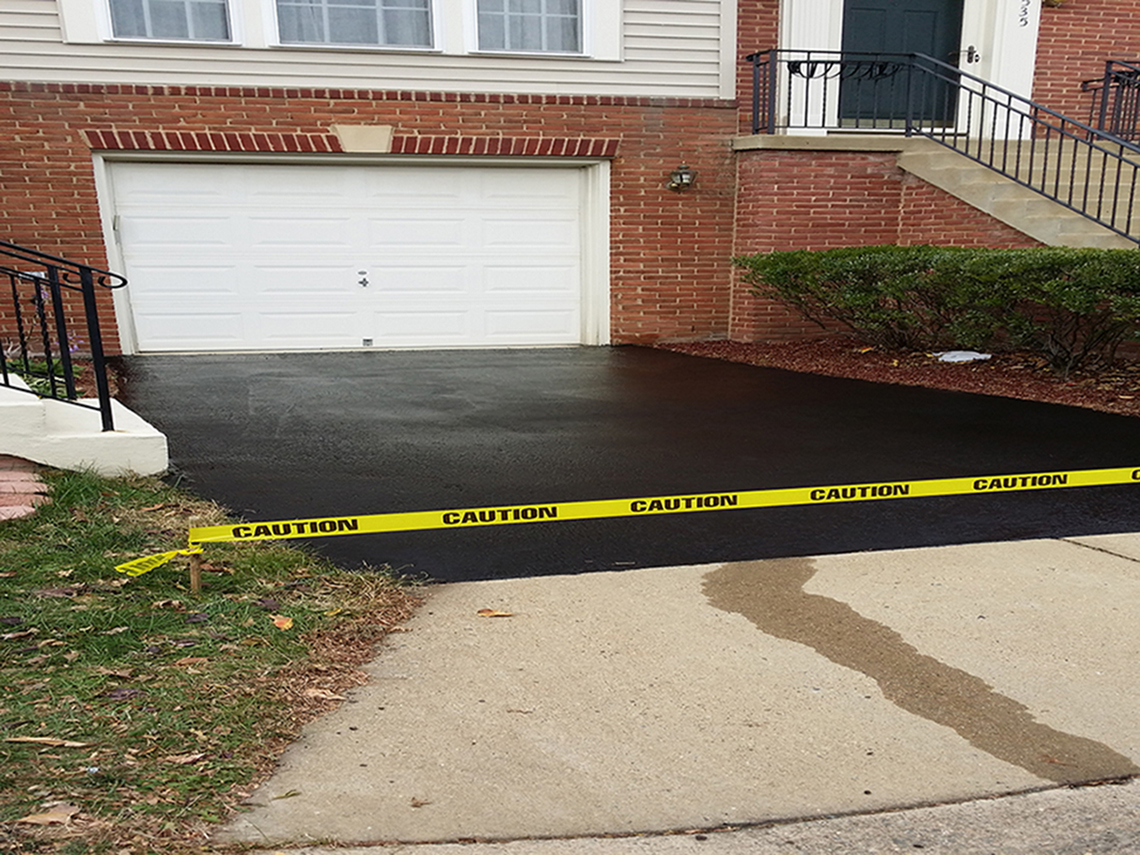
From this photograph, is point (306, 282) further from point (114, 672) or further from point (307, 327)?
point (114, 672)

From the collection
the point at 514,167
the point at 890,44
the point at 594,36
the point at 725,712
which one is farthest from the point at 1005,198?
the point at 725,712

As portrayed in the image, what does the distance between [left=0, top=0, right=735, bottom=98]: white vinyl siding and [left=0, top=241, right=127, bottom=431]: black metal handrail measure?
7.60ft

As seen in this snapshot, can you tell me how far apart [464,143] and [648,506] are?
758 centimetres

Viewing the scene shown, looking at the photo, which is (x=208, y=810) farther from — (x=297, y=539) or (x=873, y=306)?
(x=873, y=306)

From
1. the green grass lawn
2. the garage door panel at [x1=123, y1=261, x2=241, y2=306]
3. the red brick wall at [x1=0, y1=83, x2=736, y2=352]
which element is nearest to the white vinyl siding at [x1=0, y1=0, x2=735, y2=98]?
the red brick wall at [x1=0, y1=83, x2=736, y2=352]

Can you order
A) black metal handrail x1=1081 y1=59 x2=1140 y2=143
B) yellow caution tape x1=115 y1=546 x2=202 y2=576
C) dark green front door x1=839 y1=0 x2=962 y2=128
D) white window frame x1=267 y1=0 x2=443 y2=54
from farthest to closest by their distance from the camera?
1. black metal handrail x1=1081 y1=59 x2=1140 y2=143
2. dark green front door x1=839 y1=0 x2=962 y2=128
3. white window frame x1=267 y1=0 x2=443 y2=54
4. yellow caution tape x1=115 y1=546 x2=202 y2=576

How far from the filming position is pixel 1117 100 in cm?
1270

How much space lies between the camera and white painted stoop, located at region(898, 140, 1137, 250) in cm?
991

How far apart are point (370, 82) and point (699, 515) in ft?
26.1

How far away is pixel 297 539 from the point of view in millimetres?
4625

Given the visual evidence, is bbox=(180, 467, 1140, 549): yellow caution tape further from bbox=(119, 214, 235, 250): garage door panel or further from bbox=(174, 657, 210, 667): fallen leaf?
bbox=(119, 214, 235, 250): garage door panel

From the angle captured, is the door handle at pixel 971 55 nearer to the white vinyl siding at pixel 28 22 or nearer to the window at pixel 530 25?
Answer: the window at pixel 530 25

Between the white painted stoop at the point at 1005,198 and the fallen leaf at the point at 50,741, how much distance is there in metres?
9.91

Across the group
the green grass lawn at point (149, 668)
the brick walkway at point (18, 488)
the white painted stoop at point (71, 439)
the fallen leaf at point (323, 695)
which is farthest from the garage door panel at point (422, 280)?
the fallen leaf at point (323, 695)
